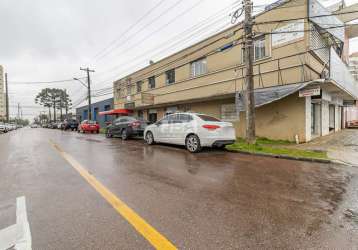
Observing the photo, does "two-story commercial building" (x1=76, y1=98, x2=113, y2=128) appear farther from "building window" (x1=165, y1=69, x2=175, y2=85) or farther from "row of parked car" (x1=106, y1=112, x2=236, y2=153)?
"row of parked car" (x1=106, y1=112, x2=236, y2=153)

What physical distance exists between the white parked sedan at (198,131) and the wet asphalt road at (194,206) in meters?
2.74

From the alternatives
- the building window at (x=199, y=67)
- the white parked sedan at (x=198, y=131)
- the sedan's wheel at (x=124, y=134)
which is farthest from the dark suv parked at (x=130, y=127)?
the building window at (x=199, y=67)

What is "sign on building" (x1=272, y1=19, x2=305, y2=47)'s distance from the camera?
10266 millimetres

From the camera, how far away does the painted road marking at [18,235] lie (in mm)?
2258

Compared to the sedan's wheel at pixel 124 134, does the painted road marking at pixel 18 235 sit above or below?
below

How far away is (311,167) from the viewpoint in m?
6.26

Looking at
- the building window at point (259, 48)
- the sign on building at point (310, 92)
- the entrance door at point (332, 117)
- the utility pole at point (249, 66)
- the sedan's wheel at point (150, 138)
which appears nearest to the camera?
the sign on building at point (310, 92)

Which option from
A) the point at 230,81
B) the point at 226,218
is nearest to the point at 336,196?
the point at 226,218

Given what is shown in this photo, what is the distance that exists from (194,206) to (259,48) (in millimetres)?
11678

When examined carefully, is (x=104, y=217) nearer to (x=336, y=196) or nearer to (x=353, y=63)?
(x=336, y=196)

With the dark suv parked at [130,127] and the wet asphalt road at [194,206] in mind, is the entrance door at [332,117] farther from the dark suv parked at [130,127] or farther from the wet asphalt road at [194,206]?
the dark suv parked at [130,127]

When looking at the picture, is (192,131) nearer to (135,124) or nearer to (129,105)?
(135,124)

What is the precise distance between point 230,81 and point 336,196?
417 inches

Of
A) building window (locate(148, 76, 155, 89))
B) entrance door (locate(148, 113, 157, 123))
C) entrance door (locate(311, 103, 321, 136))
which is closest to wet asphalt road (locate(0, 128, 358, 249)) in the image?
entrance door (locate(311, 103, 321, 136))
